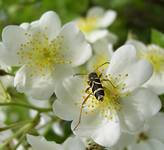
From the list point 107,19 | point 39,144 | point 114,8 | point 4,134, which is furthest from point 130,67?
point 114,8

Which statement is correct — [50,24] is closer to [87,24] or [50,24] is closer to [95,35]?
[95,35]

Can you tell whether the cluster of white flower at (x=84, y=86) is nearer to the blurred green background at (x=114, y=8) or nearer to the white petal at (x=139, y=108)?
the white petal at (x=139, y=108)

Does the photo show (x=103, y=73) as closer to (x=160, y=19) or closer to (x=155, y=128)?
(x=155, y=128)

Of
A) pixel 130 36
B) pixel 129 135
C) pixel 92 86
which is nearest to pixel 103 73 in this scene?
pixel 92 86

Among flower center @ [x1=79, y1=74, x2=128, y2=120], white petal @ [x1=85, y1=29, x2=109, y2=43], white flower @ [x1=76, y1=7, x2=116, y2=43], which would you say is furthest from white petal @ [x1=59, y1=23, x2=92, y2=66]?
white flower @ [x1=76, y1=7, x2=116, y2=43]

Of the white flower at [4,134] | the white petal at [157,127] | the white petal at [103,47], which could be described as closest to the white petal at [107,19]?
the white petal at [103,47]

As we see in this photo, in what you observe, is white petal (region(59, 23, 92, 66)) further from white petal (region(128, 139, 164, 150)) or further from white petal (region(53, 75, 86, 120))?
white petal (region(128, 139, 164, 150))
